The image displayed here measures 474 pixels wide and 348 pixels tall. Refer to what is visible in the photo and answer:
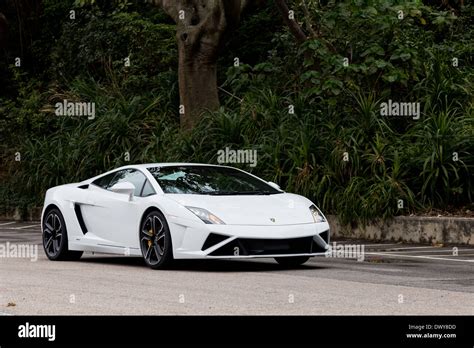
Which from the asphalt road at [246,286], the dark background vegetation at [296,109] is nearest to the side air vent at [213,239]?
the asphalt road at [246,286]

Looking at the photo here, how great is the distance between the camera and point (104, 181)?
1493 centimetres

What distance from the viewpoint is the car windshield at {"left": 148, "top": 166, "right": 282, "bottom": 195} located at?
44.9ft

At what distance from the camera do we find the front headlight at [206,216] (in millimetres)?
12766

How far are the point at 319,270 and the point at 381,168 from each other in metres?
6.04

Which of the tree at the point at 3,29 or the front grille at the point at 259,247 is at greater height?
the tree at the point at 3,29

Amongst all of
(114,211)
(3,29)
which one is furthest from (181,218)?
(3,29)

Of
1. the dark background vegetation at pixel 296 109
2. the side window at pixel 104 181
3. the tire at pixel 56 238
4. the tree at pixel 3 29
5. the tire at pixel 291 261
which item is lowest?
the tire at pixel 291 261

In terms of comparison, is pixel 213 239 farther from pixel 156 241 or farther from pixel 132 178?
pixel 132 178

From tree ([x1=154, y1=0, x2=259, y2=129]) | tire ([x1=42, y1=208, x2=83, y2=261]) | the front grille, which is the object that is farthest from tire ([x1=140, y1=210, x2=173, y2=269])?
tree ([x1=154, y1=0, x2=259, y2=129])

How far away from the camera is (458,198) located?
18.3 m

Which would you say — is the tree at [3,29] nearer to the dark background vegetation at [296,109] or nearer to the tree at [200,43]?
the dark background vegetation at [296,109]

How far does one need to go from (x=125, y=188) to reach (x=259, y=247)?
1.96m

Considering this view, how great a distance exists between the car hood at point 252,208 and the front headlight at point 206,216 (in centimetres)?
5

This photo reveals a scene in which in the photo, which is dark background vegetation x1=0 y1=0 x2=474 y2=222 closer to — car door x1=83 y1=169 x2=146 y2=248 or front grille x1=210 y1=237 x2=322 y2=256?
car door x1=83 y1=169 x2=146 y2=248
